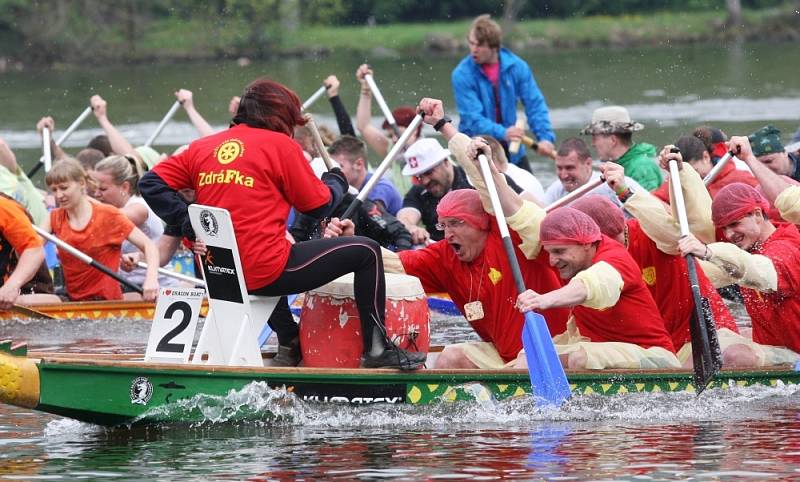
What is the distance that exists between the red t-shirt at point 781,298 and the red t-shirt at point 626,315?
67 centimetres

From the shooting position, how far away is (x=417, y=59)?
47.8 metres

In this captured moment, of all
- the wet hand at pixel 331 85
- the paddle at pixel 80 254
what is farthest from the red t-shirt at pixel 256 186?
the wet hand at pixel 331 85

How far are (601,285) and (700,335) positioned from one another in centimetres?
100

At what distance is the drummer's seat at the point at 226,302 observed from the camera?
7.95 meters

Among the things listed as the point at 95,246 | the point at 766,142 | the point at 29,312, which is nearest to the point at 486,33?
the point at 766,142

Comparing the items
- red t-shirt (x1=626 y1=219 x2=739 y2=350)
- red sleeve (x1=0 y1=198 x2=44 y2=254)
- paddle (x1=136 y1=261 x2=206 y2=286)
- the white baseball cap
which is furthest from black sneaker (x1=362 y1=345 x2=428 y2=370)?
paddle (x1=136 y1=261 x2=206 y2=286)

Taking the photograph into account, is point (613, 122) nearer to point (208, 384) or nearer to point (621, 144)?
point (621, 144)

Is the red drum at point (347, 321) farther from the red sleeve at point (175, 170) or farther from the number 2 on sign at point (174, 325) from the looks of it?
the red sleeve at point (175, 170)

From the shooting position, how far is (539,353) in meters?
8.16

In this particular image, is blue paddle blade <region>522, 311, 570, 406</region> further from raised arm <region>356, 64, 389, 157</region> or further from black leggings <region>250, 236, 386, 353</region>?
raised arm <region>356, 64, 389, 157</region>

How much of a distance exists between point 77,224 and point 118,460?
5021mm

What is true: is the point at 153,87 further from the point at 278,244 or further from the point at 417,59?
the point at 278,244

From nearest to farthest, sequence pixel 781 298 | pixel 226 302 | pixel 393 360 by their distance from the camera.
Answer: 1. pixel 226 302
2. pixel 393 360
3. pixel 781 298

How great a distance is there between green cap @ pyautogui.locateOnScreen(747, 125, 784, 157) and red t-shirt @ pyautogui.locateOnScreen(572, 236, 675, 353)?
12.1 ft
